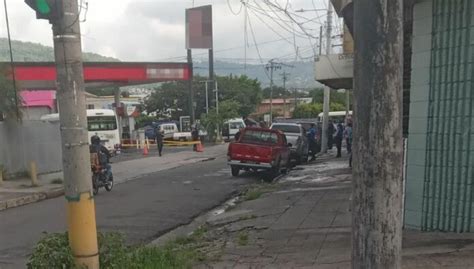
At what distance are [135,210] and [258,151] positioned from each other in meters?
7.76

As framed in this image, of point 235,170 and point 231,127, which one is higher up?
point 235,170

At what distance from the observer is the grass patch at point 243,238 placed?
839 cm

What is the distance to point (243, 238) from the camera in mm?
8727

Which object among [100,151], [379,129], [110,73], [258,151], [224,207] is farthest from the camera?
[110,73]

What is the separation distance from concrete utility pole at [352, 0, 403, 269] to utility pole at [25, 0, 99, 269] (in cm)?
288

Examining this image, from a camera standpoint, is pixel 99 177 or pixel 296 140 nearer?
pixel 99 177

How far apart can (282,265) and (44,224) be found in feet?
20.6

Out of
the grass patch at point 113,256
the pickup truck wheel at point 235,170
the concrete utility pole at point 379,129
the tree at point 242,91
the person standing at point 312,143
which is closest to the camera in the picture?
the concrete utility pole at point 379,129

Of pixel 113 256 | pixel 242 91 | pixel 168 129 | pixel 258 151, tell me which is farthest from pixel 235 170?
pixel 242 91

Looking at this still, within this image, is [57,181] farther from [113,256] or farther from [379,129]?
[379,129]

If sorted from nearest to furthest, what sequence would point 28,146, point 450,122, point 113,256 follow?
point 113,256, point 450,122, point 28,146

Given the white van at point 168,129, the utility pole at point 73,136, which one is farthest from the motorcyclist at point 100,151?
the white van at point 168,129

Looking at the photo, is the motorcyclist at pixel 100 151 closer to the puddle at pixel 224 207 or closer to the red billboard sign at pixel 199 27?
the puddle at pixel 224 207

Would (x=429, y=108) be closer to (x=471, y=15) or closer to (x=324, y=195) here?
(x=471, y=15)
